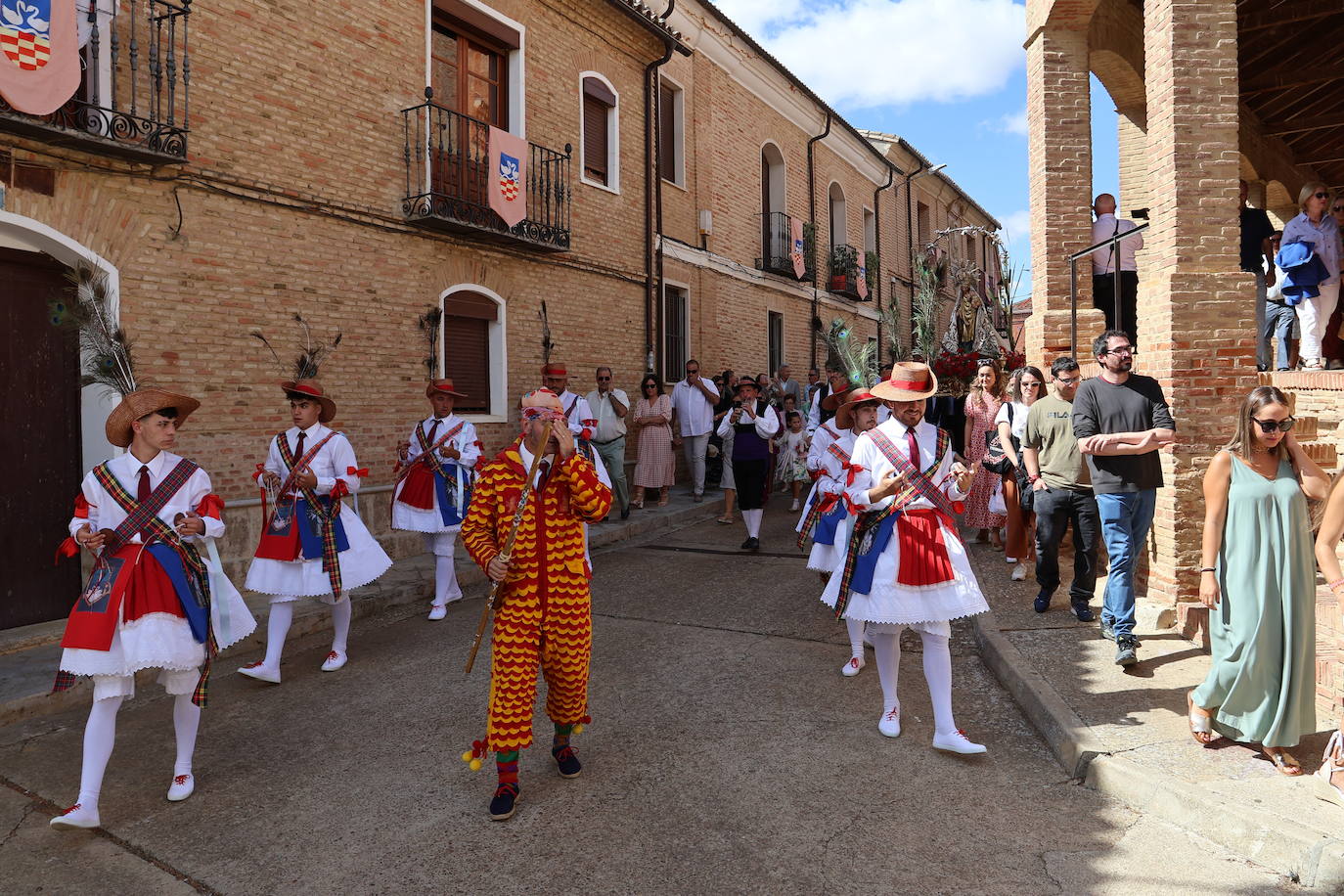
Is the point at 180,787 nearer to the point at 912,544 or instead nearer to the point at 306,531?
the point at 306,531

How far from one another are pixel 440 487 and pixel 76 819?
14.1 feet

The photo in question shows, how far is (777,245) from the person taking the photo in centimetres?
1975

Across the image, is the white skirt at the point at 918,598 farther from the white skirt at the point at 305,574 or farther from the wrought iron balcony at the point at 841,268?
the wrought iron balcony at the point at 841,268

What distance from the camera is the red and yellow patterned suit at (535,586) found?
3.85 meters

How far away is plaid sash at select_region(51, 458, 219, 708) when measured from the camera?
4.05m

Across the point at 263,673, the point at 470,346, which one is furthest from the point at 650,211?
the point at 263,673

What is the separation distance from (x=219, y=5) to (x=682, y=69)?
9.57 m

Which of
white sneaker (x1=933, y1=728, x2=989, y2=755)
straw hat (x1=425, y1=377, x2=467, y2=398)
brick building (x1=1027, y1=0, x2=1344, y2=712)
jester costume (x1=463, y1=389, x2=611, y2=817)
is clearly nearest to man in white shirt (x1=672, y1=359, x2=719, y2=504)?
brick building (x1=1027, y1=0, x2=1344, y2=712)

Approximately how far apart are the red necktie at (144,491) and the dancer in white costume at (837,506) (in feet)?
12.4

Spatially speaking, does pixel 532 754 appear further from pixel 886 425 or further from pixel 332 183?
pixel 332 183

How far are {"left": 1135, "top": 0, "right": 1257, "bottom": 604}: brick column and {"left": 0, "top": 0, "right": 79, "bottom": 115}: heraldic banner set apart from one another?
814 centimetres

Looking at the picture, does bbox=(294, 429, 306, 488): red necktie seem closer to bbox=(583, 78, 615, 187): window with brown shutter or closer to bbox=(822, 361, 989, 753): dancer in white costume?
bbox=(822, 361, 989, 753): dancer in white costume

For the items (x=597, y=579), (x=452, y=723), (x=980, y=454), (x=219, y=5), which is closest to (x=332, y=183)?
(x=219, y=5)

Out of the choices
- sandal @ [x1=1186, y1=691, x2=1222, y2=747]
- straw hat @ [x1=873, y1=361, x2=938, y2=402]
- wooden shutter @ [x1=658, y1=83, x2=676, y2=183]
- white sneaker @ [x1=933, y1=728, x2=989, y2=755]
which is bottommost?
white sneaker @ [x1=933, y1=728, x2=989, y2=755]
